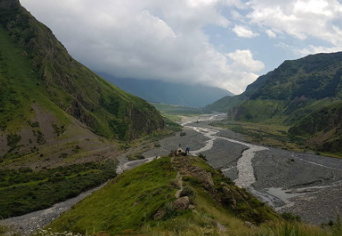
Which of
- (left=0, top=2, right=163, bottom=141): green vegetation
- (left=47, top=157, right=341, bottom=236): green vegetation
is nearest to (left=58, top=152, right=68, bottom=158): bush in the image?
(left=0, top=2, right=163, bottom=141): green vegetation

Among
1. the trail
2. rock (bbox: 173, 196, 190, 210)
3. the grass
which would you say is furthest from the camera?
the trail

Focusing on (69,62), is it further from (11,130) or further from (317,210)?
(317,210)

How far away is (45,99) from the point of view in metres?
107

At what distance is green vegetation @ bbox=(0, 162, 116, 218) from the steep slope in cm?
2089

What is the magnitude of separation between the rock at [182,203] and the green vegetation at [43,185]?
1516 inches

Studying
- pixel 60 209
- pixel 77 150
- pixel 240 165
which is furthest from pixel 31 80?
pixel 240 165

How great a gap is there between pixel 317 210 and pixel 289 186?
14.3 meters

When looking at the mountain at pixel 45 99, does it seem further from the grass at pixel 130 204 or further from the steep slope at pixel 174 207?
the steep slope at pixel 174 207

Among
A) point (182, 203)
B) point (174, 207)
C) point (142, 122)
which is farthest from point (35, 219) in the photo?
point (142, 122)

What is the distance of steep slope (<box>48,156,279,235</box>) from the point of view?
15906 mm

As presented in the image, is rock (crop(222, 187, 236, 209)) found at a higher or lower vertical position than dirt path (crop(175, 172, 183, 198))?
lower

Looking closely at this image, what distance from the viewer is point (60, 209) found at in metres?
43.1

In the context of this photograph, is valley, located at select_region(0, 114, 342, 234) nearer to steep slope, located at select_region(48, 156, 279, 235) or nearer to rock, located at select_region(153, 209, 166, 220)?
steep slope, located at select_region(48, 156, 279, 235)

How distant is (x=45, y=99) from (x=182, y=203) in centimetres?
11187
